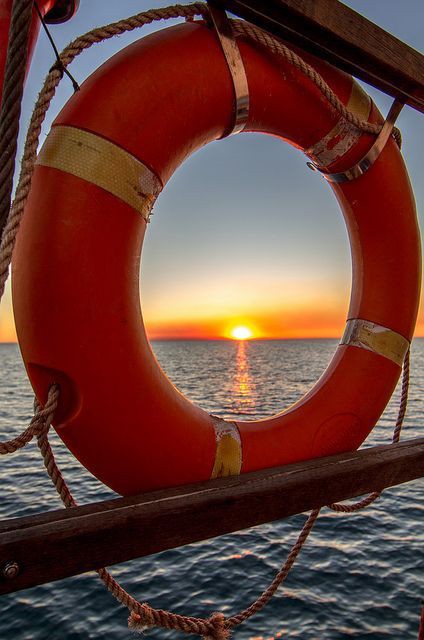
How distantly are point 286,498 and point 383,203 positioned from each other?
3.56 feet

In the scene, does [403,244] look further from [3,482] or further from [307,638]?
[3,482]

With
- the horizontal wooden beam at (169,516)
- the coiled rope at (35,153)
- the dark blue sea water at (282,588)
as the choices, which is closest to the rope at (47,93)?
the coiled rope at (35,153)

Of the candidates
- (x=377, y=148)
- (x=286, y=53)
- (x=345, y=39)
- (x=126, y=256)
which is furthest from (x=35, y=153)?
(x=377, y=148)

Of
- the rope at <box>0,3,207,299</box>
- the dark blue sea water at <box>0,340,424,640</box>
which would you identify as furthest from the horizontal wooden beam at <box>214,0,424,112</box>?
the dark blue sea water at <box>0,340,424,640</box>

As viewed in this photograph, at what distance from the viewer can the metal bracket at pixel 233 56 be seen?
130 centimetres

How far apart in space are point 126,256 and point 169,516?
0.60m

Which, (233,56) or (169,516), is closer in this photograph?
(169,516)

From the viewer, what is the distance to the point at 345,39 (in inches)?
54.8

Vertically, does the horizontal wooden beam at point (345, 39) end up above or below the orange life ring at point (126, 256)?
above

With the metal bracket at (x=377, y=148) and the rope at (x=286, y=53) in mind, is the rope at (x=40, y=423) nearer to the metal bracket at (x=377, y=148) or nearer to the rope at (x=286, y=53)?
the rope at (x=286, y=53)

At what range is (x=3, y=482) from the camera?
6.77 meters

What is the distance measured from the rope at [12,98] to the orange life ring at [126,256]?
7.3 inches

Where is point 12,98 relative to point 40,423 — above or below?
above

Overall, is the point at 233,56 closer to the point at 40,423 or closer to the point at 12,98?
the point at 12,98
